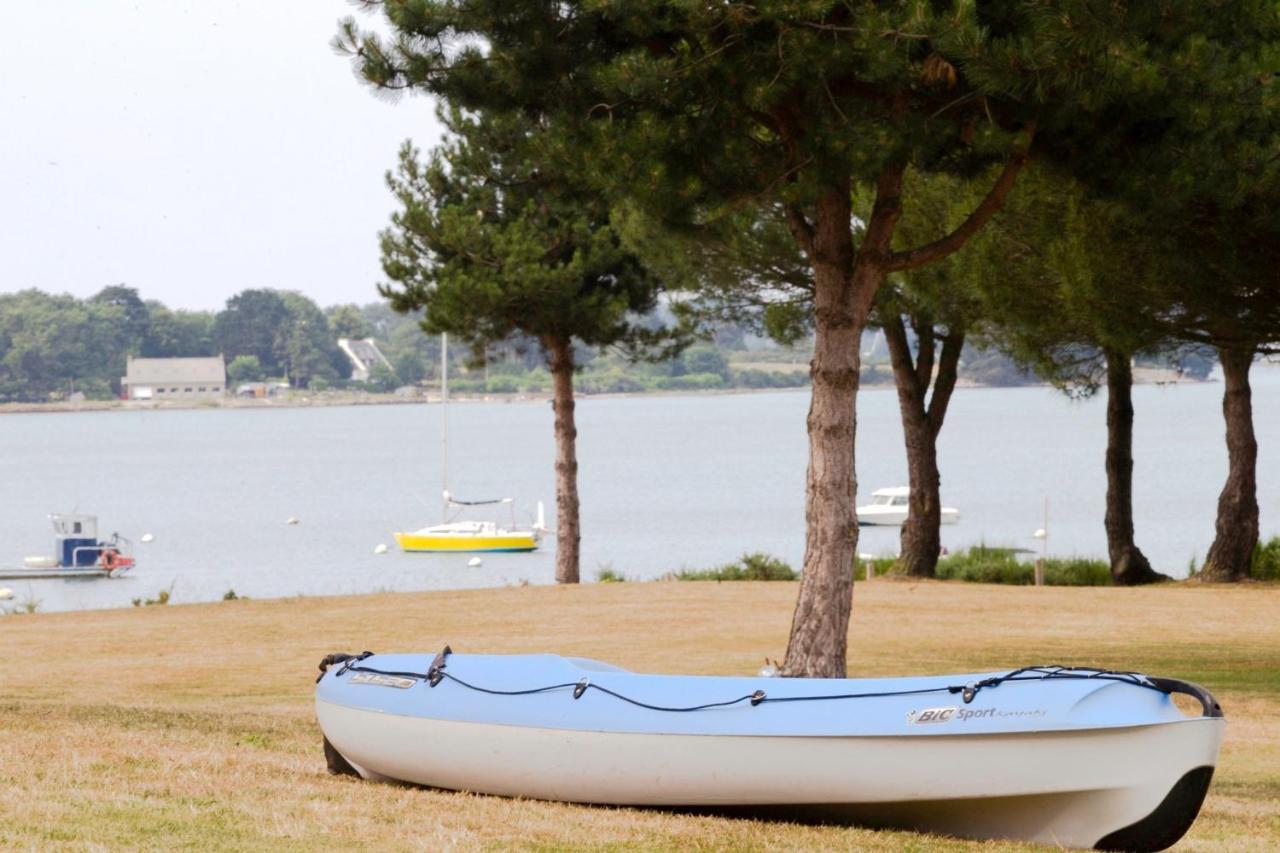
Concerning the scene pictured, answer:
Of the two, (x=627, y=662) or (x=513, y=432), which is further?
(x=513, y=432)

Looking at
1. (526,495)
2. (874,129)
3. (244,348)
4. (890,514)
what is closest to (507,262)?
(874,129)

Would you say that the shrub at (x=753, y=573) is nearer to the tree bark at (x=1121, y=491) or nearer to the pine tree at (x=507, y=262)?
the pine tree at (x=507, y=262)

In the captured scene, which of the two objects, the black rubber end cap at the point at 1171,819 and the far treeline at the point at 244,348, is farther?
the far treeline at the point at 244,348

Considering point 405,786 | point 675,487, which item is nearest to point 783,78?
point 405,786

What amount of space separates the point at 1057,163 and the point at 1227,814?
Answer: 186 inches

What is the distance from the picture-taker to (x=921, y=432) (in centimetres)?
2389

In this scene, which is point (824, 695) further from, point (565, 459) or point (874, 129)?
point (565, 459)

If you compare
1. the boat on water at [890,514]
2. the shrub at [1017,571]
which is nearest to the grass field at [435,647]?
the shrub at [1017,571]

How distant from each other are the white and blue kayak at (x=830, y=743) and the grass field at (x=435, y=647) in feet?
0.46

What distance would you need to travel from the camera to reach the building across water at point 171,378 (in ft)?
427

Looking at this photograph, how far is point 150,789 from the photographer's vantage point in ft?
23.8

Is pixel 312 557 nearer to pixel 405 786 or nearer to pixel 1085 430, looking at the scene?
pixel 405 786

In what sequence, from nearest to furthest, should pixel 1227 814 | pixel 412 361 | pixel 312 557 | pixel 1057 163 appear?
pixel 1227 814 < pixel 1057 163 < pixel 312 557 < pixel 412 361

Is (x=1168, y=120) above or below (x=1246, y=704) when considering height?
above
